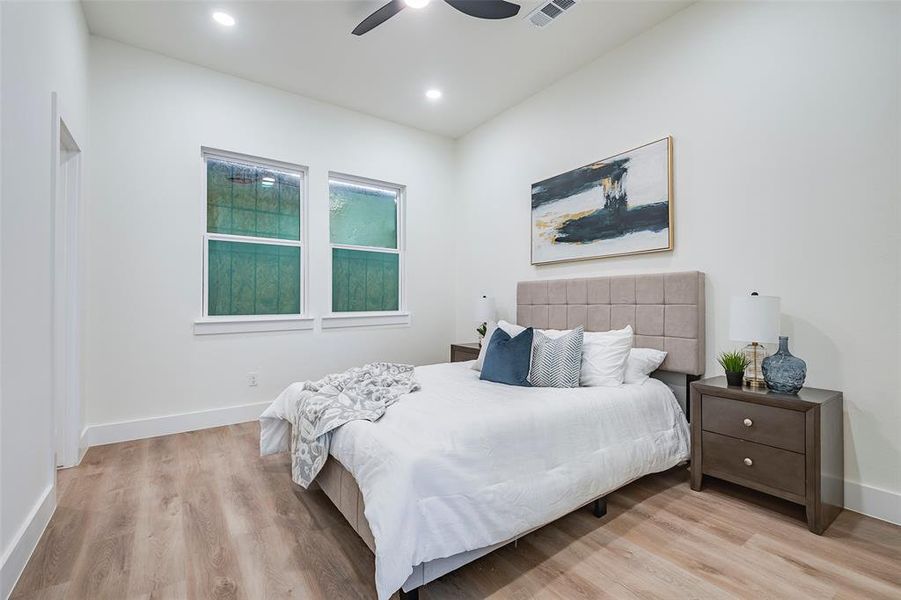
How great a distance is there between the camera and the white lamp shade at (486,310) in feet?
14.1

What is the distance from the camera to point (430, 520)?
4.88 feet

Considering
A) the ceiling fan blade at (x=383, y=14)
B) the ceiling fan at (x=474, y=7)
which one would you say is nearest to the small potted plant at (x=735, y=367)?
the ceiling fan at (x=474, y=7)

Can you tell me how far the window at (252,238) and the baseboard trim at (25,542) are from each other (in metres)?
1.86

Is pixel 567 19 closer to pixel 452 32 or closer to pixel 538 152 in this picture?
pixel 452 32

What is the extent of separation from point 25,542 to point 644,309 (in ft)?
11.7

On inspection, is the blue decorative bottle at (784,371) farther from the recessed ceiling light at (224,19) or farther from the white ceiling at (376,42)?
the recessed ceiling light at (224,19)

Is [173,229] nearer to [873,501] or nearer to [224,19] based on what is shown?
[224,19]

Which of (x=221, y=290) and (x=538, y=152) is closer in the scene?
(x=221, y=290)

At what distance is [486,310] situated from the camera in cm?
429

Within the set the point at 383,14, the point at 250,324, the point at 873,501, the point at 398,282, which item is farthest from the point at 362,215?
the point at 873,501

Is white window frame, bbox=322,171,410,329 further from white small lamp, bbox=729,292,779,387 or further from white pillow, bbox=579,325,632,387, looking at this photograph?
white small lamp, bbox=729,292,779,387

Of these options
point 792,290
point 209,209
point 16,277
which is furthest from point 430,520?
point 209,209

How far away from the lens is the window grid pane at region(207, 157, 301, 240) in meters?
3.75

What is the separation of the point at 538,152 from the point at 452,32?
1.36m
